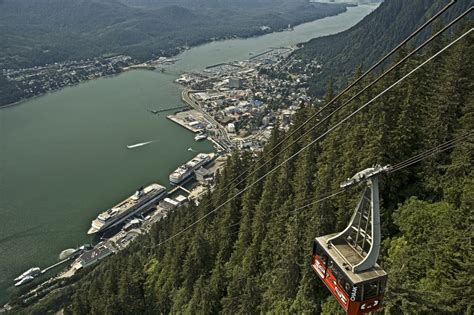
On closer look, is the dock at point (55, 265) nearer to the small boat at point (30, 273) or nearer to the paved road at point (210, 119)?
the small boat at point (30, 273)

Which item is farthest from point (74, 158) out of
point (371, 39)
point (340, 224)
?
point (371, 39)

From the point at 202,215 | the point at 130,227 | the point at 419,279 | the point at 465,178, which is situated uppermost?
the point at 465,178

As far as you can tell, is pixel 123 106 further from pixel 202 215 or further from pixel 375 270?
pixel 375 270

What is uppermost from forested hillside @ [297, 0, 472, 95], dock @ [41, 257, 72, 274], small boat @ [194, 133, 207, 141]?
forested hillside @ [297, 0, 472, 95]

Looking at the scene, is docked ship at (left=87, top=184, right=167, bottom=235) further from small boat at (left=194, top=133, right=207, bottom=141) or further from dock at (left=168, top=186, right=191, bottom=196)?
small boat at (left=194, top=133, right=207, bottom=141)

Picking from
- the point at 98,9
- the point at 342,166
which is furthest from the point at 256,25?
the point at 342,166

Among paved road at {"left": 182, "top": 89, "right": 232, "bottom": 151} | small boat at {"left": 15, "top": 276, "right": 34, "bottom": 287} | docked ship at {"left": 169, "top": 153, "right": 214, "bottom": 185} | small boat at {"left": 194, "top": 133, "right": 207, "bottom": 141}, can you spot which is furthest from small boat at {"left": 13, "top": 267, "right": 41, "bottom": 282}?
small boat at {"left": 194, "top": 133, "right": 207, "bottom": 141}
